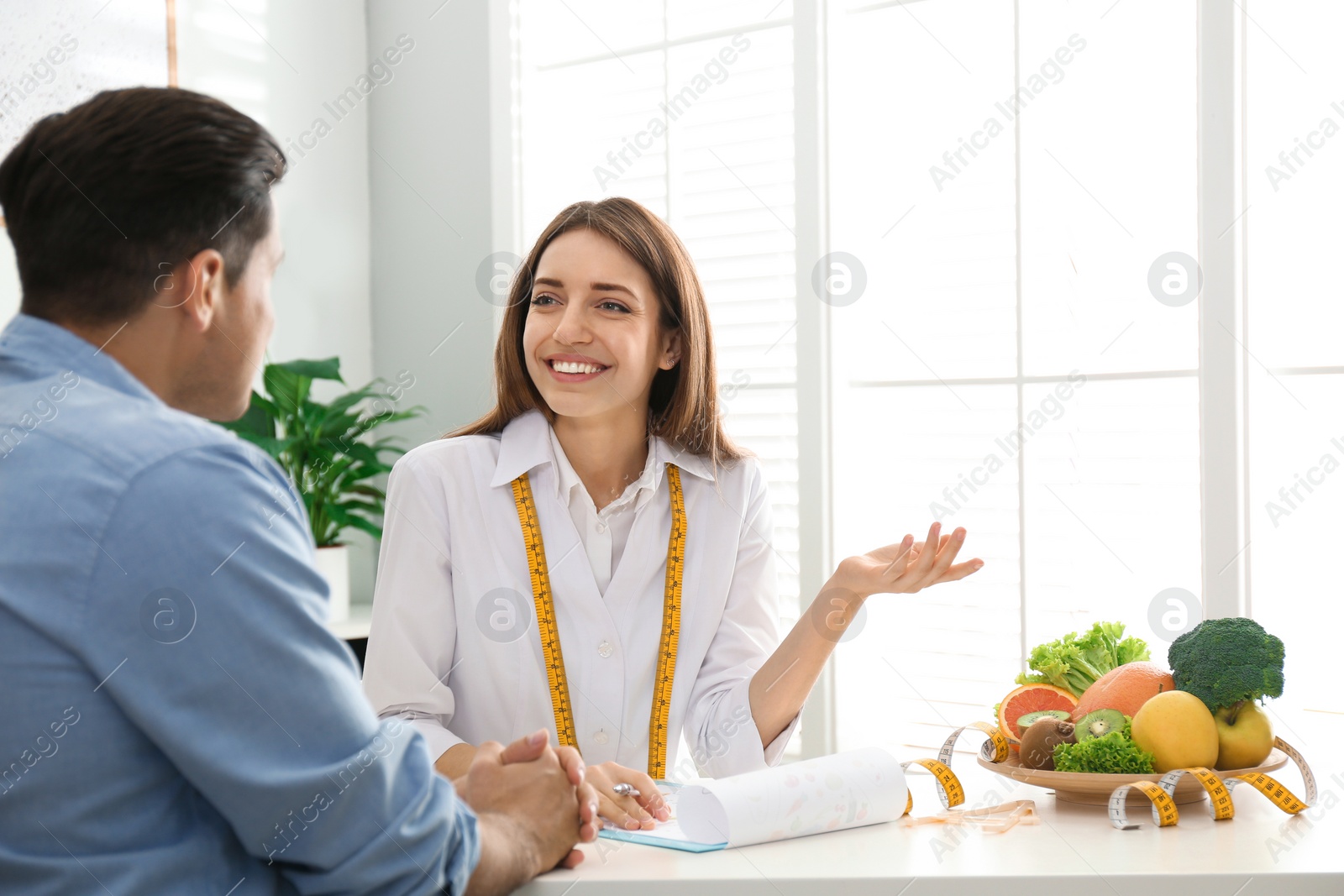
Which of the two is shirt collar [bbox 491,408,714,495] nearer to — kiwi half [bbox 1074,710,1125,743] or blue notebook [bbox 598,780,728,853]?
blue notebook [bbox 598,780,728,853]

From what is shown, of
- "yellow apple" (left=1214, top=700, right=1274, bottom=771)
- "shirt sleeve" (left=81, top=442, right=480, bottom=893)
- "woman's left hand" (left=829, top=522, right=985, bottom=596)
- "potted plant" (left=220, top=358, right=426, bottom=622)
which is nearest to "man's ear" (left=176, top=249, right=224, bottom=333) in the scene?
"shirt sleeve" (left=81, top=442, right=480, bottom=893)

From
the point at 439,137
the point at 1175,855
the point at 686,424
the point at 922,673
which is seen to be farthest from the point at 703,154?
the point at 1175,855

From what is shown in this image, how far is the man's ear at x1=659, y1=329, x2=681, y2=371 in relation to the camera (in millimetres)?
2268

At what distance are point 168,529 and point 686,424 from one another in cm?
146

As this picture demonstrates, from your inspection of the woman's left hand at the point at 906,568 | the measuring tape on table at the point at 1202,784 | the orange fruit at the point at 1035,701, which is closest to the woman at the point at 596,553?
the woman's left hand at the point at 906,568

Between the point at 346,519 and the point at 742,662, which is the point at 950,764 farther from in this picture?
the point at 346,519

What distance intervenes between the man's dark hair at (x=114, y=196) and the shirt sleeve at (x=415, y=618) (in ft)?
3.15

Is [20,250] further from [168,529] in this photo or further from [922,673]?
[922,673]

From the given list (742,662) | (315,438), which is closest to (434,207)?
(315,438)

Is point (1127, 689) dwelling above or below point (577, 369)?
below

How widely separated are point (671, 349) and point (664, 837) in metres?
1.18

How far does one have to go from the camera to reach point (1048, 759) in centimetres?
151

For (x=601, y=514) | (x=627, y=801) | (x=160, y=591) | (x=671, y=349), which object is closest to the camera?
(x=160, y=591)

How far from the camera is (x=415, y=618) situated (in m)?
1.94
